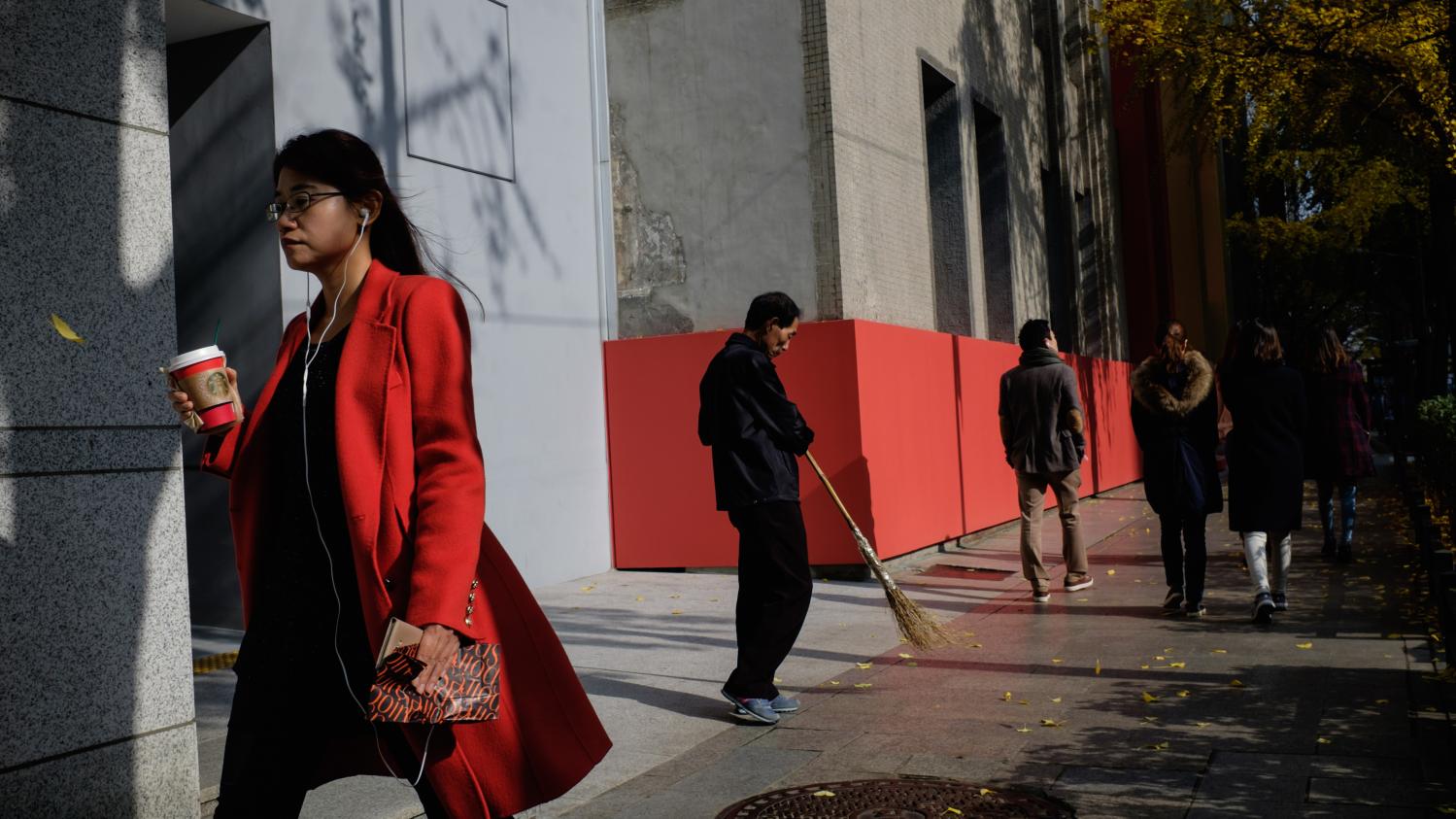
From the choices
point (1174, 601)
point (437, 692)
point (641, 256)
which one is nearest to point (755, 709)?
point (437, 692)

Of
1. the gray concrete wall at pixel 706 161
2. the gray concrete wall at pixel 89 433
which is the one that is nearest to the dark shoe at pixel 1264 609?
the gray concrete wall at pixel 706 161

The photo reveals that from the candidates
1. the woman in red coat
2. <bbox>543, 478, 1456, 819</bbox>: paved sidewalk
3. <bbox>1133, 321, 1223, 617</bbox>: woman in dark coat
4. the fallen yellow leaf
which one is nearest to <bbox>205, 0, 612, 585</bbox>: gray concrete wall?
<bbox>543, 478, 1456, 819</bbox>: paved sidewalk

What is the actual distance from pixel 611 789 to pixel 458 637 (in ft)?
8.28

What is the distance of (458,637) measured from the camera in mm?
2422

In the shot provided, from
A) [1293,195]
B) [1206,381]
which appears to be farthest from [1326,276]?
[1206,381]

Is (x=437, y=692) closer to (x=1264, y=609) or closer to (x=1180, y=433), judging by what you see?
(x=1264, y=609)

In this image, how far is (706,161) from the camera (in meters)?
11.5

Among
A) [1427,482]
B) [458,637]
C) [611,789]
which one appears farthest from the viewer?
[1427,482]

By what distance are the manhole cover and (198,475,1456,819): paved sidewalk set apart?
14 centimetres

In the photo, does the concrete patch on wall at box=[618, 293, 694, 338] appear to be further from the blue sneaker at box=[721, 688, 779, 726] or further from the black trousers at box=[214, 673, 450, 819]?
the black trousers at box=[214, 673, 450, 819]

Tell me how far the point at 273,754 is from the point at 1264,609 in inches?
263

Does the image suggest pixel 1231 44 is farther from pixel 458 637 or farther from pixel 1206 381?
pixel 458 637

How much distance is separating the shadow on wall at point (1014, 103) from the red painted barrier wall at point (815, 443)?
15.7ft

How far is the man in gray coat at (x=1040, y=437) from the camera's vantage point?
30.6ft
